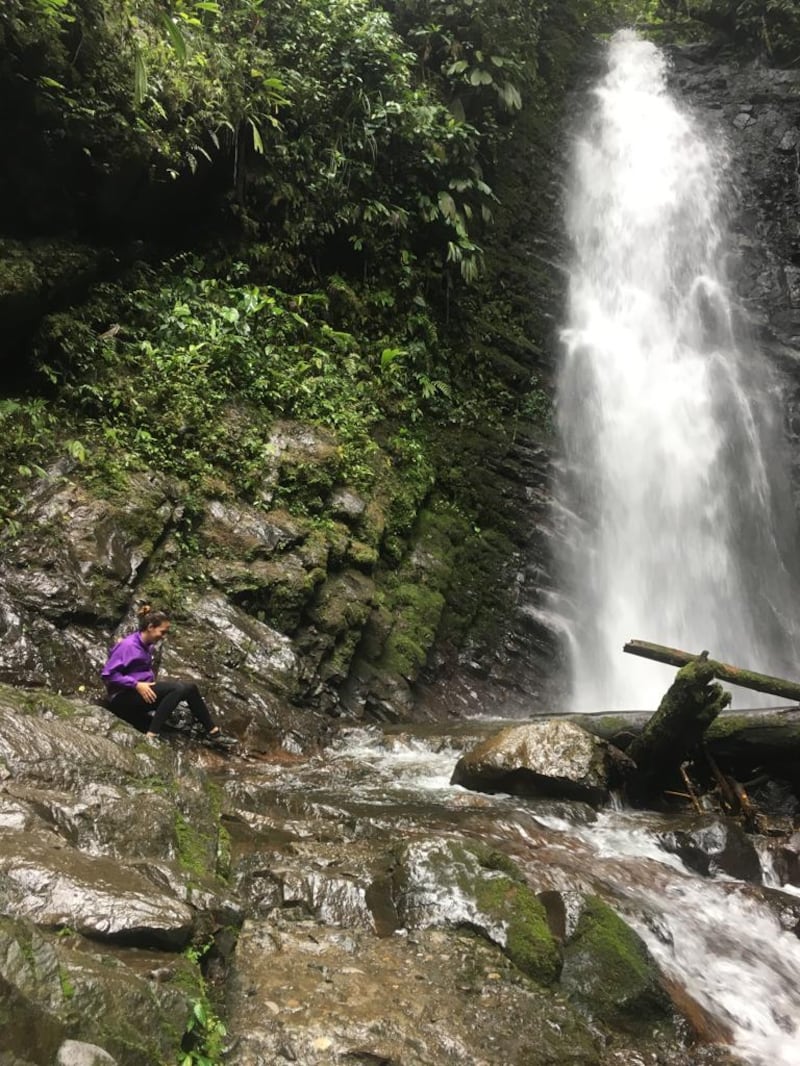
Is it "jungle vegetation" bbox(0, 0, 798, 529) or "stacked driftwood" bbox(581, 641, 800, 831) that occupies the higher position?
"jungle vegetation" bbox(0, 0, 798, 529)

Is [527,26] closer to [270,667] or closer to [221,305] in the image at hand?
[221,305]

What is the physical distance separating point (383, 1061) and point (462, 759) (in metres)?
3.54

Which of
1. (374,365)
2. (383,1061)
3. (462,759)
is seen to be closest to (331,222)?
(374,365)

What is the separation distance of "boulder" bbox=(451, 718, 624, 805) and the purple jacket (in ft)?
8.81

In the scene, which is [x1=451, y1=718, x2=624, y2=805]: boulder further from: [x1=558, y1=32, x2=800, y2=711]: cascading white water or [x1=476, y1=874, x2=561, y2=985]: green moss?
[x1=558, y1=32, x2=800, y2=711]: cascading white water

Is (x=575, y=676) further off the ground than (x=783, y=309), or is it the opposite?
(x=783, y=309)

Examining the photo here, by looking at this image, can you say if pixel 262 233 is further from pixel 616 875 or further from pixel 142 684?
pixel 616 875

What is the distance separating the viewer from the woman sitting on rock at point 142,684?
567 centimetres

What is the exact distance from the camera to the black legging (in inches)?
224

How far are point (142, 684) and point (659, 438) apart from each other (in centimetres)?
1048

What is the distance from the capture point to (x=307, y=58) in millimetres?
11945

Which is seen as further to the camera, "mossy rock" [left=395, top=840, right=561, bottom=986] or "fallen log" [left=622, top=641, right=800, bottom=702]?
"fallen log" [left=622, top=641, right=800, bottom=702]

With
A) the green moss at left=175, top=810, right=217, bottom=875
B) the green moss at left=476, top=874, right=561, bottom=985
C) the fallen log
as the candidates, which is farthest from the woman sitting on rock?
the fallen log

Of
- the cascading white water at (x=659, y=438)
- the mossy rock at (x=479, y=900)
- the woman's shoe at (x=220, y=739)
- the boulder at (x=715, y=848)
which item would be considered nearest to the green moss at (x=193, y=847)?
the mossy rock at (x=479, y=900)
